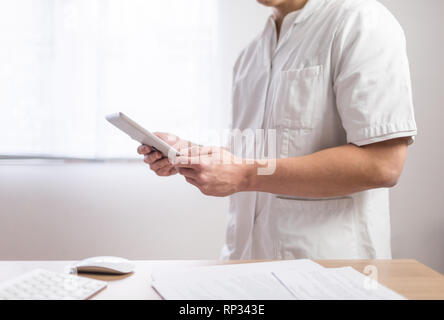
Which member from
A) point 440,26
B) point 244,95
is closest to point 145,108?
point 244,95

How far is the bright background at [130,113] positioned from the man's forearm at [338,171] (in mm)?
1092

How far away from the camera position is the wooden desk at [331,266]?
0.63 meters

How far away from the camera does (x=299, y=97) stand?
98cm

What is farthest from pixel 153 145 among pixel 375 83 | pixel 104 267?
pixel 375 83

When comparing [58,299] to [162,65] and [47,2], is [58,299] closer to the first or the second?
[162,65]

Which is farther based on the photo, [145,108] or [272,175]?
[145,108]

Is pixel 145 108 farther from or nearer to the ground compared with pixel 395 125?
farther from the ground

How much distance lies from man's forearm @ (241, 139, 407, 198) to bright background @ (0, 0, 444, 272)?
1092 mm

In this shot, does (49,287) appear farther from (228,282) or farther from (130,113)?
(130,113)

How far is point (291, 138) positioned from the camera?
3.26ft

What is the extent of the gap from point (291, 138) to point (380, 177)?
0.80 feet

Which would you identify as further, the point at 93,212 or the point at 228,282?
the point at 93,212

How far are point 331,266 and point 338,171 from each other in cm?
→ 23

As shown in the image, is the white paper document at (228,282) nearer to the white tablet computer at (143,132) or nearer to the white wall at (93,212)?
the white tablet computer at (143,132)
